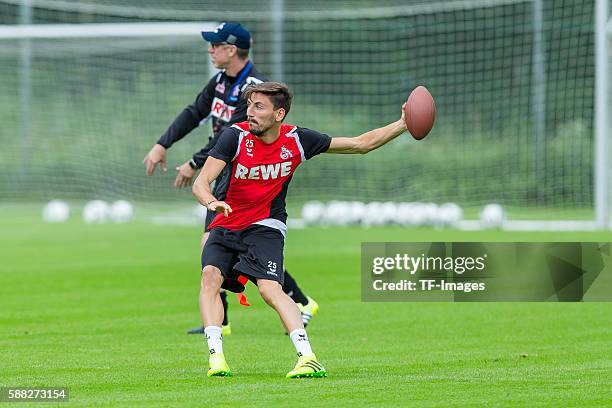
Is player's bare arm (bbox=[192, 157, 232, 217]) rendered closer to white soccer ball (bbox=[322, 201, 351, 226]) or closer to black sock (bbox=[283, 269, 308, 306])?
black sock (bbox=[283, 269, 308, 306])

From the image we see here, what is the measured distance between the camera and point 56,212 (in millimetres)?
31219

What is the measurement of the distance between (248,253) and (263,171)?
1.86ft

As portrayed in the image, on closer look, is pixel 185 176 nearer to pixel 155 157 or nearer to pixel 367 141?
pixel 155 157

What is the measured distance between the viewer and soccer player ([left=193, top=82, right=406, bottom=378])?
8.74 m

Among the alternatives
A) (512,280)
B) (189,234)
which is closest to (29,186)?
(189,234)

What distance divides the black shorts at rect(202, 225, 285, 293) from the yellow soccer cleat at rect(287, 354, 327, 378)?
700 mm

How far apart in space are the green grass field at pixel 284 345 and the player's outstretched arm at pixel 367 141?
58.9 inches

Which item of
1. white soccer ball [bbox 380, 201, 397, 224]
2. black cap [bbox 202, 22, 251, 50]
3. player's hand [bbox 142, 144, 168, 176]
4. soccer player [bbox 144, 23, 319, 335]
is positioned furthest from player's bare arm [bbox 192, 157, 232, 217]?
white soccer ball [bbox 380, 201, 397, 224]

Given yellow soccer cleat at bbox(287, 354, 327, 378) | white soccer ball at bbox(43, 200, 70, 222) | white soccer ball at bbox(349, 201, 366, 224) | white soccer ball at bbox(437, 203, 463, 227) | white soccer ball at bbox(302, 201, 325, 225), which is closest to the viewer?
yellow soccer cleat at bbox(287, 354, 327, 378)

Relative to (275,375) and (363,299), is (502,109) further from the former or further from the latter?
(275,375)

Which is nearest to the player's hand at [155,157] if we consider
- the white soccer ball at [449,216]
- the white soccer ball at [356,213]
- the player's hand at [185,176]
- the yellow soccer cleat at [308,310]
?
the player's hand at [185,176]

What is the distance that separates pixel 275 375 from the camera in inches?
341

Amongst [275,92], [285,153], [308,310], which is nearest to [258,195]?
[285,153]

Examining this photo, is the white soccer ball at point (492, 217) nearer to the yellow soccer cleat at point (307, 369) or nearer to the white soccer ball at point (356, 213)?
the white soccer ball at point (356, 213)
